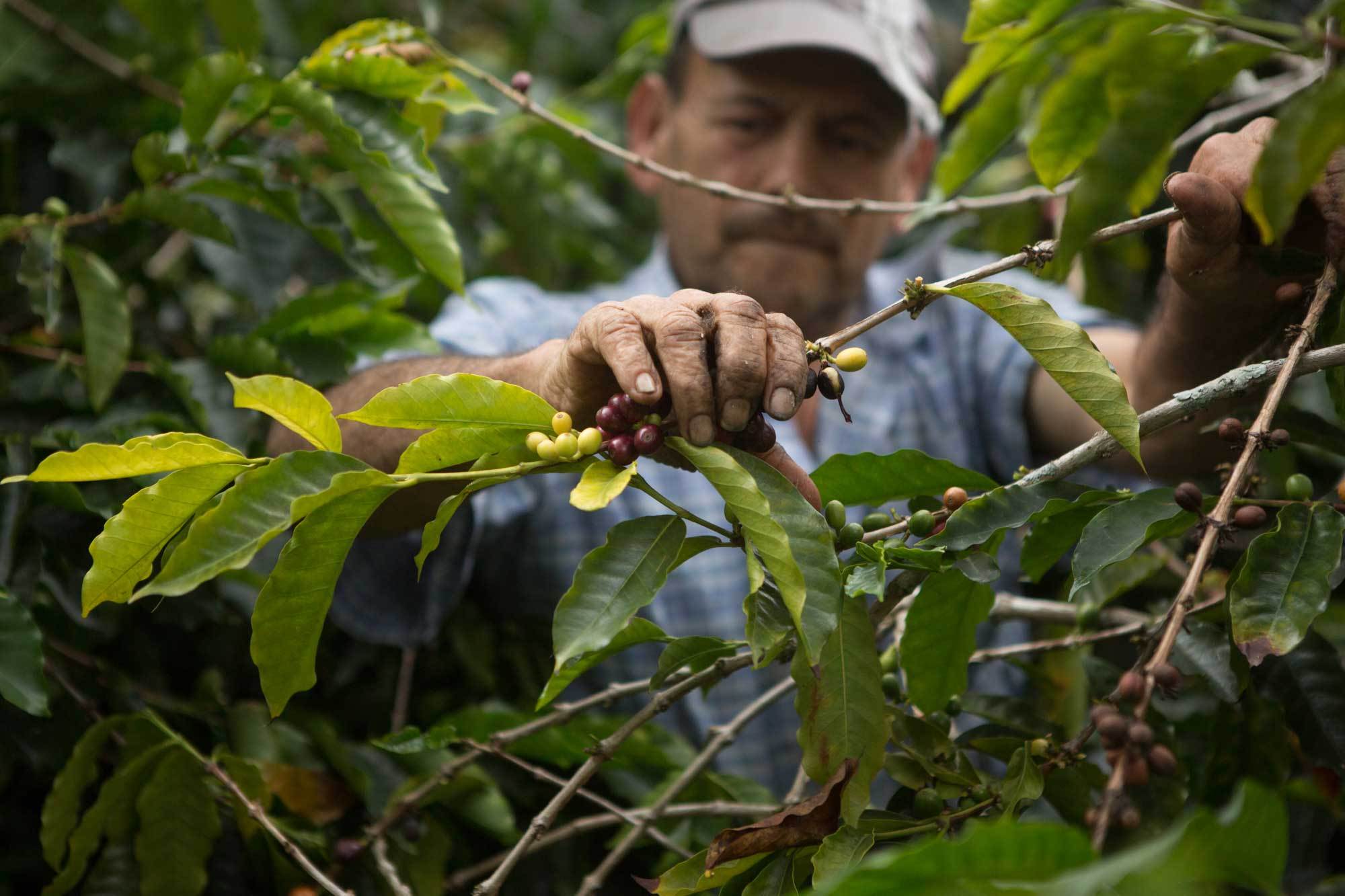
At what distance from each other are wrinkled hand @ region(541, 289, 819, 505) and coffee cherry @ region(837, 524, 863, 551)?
41 mm

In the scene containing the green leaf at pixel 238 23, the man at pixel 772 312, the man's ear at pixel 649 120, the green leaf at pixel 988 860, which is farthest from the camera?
the man's ear at pixel 649 120

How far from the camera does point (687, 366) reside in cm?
81

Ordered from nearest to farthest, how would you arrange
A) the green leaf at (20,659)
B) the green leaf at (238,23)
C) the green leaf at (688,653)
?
the green leaf at (688,653) → the green leaf at (20,659) → the green leaf at (238,23)

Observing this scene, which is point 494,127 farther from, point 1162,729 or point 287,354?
point 1162,729

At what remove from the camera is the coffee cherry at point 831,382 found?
85 centimetres

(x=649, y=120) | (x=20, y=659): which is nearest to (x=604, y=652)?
(x=20, y=659)

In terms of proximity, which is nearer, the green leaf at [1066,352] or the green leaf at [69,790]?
the green leaf at [1066,352]

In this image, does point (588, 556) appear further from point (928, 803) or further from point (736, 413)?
point (928, 803)

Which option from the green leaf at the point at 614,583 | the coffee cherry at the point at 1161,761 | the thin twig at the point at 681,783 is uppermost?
the green leaf at the point at 614,583

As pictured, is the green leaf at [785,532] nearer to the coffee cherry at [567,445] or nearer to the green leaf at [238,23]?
the coffee cherry at [567,445]

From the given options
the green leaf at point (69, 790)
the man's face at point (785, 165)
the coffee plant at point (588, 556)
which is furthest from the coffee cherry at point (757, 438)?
the man's face at point (785, 165)

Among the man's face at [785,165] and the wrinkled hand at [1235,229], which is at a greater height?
the wrinkled hand at [1235,229]

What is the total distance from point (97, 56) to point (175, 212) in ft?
1.82

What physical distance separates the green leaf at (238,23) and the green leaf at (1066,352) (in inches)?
50.3
